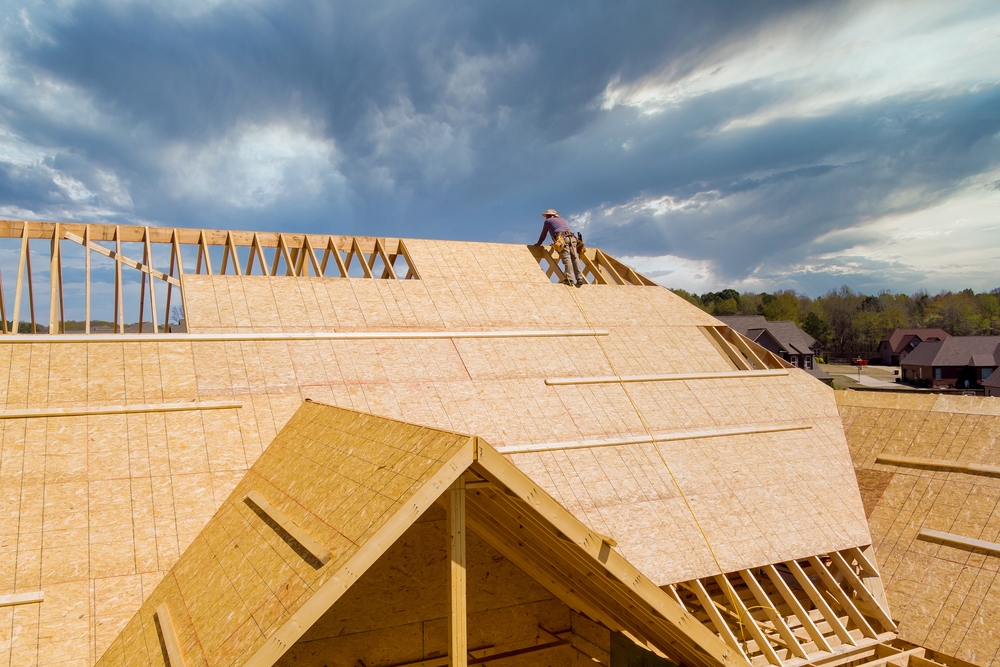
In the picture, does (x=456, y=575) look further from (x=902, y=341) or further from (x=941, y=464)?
(x=902, y=341)

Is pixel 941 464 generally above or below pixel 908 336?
below

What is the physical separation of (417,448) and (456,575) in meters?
1.07

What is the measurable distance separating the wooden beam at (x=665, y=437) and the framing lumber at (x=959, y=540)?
8.91 feet

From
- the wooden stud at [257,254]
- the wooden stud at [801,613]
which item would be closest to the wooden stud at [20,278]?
the wooden stud at [257,254]

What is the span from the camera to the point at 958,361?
51.9 meters

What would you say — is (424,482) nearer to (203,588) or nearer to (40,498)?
(203,588)

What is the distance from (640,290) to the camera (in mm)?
16312

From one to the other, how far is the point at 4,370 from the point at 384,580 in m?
6.25

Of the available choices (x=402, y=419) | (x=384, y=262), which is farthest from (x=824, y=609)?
(x=384, y=262)

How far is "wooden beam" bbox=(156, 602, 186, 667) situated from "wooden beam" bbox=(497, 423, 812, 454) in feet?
16.1

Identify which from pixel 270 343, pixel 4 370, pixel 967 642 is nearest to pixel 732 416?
pixel 967 642

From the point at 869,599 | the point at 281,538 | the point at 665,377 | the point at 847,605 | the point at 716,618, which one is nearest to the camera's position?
the point at 281,538

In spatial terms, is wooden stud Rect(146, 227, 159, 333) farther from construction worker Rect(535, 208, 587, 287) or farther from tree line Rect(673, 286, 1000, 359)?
tree line Rect(673, 286, 1000, 359)

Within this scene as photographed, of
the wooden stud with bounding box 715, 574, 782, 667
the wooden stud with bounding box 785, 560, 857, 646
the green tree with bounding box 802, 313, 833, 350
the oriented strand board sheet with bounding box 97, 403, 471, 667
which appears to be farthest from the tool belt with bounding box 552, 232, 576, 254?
the green tree with bounding box 802, 313, 833, 350
